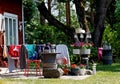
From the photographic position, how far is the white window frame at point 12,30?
652 inches

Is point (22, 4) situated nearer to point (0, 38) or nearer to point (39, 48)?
point (39, 48)

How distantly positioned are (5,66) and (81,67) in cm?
437

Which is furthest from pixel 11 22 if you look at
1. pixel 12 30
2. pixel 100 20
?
pixel 100 20

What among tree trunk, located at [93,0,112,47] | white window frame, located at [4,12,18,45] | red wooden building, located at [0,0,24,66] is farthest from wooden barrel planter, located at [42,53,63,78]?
tree trunk, located at [93,0,112,47]

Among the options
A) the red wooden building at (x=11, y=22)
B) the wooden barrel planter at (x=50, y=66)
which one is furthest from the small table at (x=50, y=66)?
the red wooden building at (x=11, y=22)

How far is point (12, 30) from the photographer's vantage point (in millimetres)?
17203

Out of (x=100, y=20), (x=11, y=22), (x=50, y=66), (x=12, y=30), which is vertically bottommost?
(x=50, y=66)

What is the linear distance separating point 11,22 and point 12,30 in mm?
363

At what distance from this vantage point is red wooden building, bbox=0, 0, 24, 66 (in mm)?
16094

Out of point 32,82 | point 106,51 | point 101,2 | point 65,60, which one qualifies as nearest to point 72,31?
point 101,2

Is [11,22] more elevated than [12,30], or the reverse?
[11,22]

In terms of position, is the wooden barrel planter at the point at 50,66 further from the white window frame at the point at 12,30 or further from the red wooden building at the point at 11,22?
the white window frame at the point at 12,30

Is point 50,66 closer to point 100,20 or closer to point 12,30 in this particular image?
point 12,30

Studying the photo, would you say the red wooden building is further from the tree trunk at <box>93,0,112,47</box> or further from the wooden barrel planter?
the tree trunk at <box>93,0,112,47</box>
